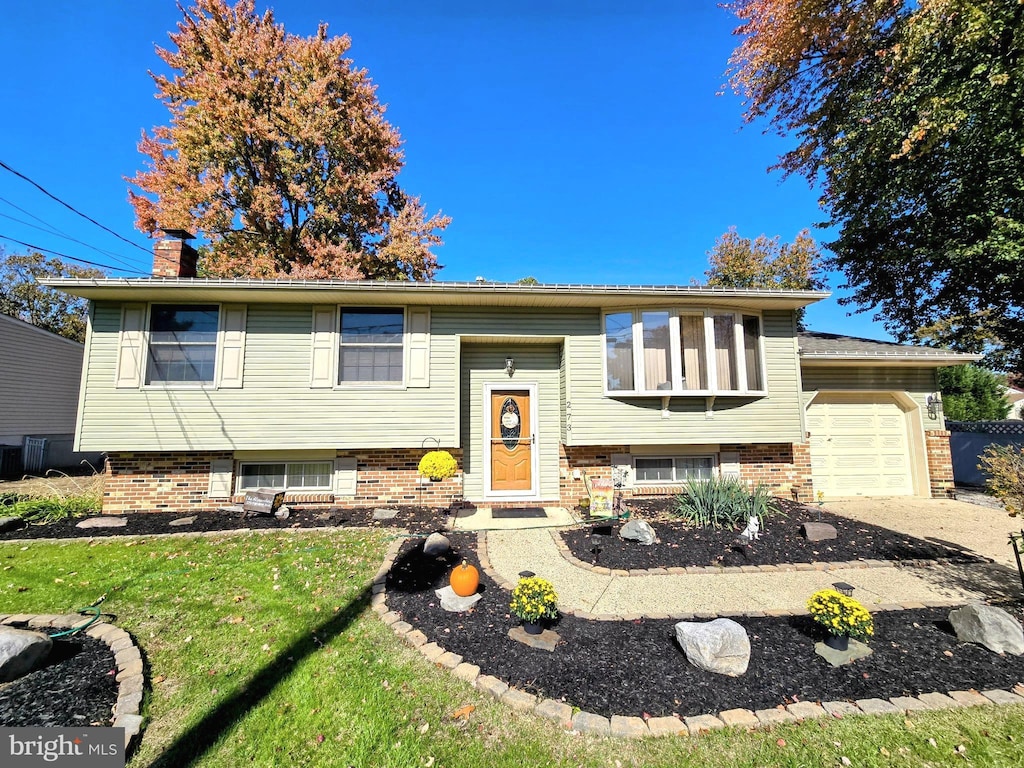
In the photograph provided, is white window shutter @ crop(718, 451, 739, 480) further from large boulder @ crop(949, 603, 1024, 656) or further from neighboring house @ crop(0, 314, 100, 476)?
neighboring house @ crop(0, 314, 100, 476)

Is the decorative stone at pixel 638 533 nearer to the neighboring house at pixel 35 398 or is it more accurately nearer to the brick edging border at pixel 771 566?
the brick edging border at pixel 771 566

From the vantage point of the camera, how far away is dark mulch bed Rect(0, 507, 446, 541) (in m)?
5.98

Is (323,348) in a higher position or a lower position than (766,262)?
lower

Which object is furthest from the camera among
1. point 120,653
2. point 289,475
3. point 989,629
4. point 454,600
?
point 289,475

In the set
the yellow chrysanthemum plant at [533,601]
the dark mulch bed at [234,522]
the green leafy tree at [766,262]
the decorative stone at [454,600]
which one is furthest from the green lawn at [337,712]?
the green leafy tree at [766,262]

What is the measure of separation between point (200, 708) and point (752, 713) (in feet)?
11.4

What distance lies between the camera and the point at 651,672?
292 centimetres

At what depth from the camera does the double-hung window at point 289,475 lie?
7.43m

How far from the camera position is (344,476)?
742 cm

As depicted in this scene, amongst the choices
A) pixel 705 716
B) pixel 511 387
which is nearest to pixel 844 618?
pixel 705 716

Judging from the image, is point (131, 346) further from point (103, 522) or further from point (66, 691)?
point (66, 691)

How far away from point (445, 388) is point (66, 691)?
17.5ft

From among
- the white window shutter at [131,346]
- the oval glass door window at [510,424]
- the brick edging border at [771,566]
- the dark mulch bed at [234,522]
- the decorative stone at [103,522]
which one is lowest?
the brick edging border at [771,566]

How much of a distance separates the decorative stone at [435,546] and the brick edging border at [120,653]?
270 cm
